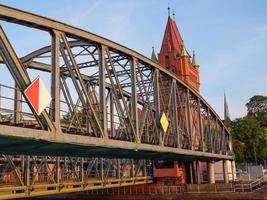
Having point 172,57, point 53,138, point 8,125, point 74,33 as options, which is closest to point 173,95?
point 74,33

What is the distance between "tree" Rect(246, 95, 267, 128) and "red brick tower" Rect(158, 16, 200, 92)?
70.5 ft

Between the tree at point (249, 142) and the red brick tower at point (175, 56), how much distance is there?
2196cm

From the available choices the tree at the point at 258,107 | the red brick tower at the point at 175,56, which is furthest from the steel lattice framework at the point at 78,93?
the tree at the point at 258,107

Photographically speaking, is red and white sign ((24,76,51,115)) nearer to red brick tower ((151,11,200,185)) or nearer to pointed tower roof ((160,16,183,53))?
red brick tower ((151,11,200,185))

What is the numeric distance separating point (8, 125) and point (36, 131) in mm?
1424

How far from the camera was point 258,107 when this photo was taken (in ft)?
417

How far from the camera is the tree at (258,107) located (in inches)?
4916

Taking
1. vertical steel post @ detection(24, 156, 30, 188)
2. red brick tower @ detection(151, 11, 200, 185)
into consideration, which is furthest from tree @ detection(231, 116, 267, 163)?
vertical steel post @ detection(24, 156, 30, 188)

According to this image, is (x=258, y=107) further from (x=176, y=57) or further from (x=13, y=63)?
(x=13, y=63)

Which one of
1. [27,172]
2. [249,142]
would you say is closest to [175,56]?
[249,142]

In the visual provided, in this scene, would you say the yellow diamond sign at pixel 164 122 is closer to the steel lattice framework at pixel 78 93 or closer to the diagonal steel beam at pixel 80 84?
the steel lattice framework at pixel 78 93

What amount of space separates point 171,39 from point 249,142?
135ft

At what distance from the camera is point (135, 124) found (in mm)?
27125

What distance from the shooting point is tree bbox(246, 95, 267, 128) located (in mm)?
124875
